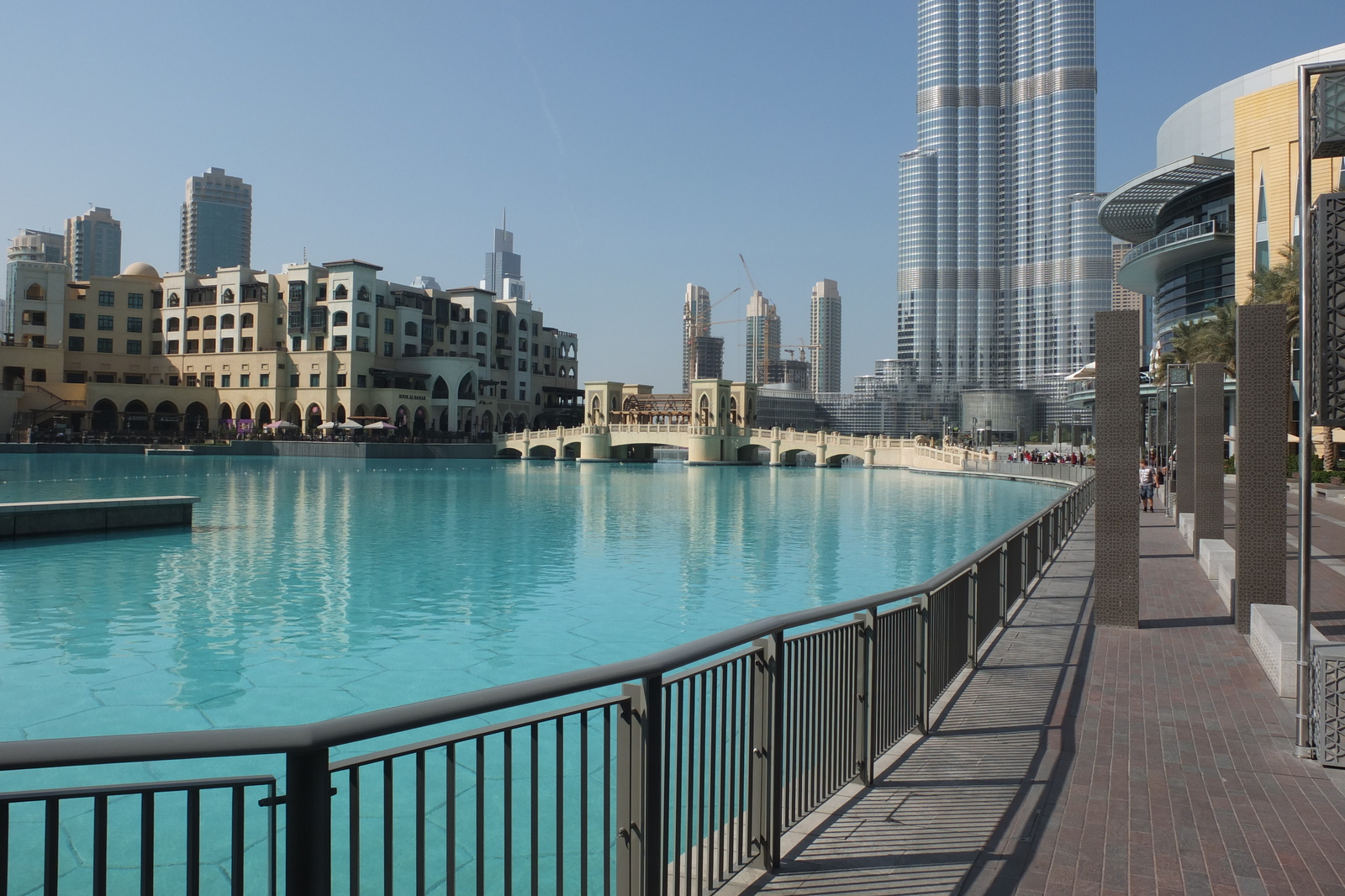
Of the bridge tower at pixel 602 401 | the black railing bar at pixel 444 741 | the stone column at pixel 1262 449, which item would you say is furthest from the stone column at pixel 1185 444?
the bridge tower at pixel 602 401

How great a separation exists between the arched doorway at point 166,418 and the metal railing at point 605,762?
3711 inches

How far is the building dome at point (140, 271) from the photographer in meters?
102

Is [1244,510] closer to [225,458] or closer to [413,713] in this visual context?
[413,713]

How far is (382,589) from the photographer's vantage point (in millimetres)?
18281

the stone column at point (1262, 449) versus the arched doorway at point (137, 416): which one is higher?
the arched doorway at point (137, 416)

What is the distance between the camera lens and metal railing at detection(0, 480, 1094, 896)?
2.33 meters

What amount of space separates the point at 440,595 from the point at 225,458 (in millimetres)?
66222

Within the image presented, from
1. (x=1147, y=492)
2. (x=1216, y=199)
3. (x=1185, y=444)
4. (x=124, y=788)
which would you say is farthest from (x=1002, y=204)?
(x=124, y=788)

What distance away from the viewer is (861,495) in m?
48.9

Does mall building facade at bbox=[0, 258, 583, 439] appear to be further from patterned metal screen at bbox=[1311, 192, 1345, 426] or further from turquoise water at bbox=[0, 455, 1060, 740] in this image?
patterned metal screen at bbox=[1311, 192, 1345, 426]

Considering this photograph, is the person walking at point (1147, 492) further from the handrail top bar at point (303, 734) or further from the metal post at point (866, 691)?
the handrail top bar at point (303, 734)

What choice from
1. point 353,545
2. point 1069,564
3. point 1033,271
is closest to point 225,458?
→ point 353,545

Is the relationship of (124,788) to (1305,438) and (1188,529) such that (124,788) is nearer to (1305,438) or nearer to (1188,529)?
(1305,438)

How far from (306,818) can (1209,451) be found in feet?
55.1
